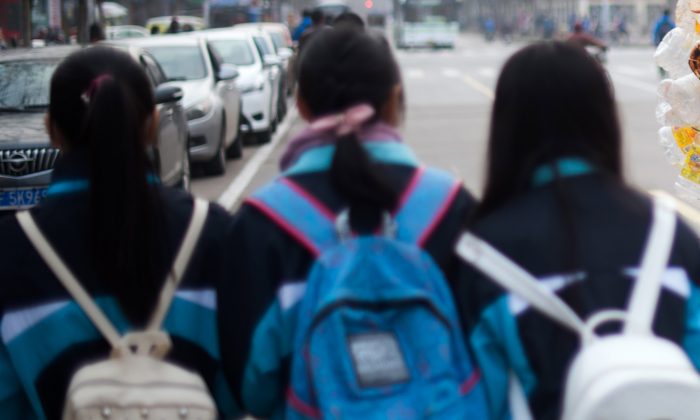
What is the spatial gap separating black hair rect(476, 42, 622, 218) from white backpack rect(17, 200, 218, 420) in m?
0.67

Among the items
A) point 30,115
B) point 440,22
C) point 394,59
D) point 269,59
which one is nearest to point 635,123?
point 269,59

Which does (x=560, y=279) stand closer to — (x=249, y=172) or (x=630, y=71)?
(x=249, y=172)

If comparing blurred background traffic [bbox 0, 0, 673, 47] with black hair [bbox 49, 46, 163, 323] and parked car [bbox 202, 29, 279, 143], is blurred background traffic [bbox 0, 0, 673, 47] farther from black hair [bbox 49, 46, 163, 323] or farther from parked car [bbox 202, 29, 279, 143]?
black hair [bbox 49, 46, 163, 323]

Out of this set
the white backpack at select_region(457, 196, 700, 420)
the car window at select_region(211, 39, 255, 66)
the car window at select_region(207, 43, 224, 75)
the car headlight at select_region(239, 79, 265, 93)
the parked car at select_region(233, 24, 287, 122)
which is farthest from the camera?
the parked car at select_region(233, 24, 287, 122)

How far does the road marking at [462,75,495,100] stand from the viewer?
25789 millimetres

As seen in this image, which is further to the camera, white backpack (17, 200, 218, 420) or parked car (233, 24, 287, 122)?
parked car (233, 24, 287, 122)

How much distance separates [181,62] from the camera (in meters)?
14.4

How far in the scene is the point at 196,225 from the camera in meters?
2.74

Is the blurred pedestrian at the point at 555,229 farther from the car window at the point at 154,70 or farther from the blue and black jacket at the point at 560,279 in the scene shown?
the car window at the point at 154,70

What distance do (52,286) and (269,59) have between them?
1566cm

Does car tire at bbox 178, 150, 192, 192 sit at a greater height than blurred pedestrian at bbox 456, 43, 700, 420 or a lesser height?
lesser

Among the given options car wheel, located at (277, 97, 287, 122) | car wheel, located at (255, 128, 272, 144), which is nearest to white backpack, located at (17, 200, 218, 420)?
car wheel, located at (255, 128, 272, 144)

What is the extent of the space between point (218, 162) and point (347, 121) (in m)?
11.2

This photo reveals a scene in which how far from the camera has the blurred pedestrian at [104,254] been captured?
2672 millimetres
